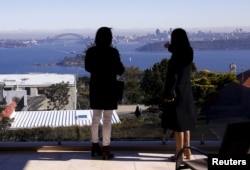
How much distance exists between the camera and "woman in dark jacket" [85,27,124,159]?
490cm

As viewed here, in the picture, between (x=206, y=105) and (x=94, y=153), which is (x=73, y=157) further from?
(x=206, y=105)

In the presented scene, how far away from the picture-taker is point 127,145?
5414 millimetres

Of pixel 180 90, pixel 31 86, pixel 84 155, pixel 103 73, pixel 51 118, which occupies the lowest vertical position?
pixel 84 155

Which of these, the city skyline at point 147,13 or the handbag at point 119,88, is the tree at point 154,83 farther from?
the city skyline at point 147,13

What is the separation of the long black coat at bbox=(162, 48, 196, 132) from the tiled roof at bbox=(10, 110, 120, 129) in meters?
0.78

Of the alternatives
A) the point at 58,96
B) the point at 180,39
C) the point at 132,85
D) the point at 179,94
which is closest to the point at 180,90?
the point at 179,94

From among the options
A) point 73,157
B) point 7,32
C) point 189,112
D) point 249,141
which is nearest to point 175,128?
point 189,112

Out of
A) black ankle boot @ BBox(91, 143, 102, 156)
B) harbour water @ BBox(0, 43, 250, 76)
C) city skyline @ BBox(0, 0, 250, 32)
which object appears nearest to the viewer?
black ankle boot @ BBox(91, 143, 102, 156)

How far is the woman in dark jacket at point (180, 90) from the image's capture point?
15.1 feet

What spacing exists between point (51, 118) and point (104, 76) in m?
1.39

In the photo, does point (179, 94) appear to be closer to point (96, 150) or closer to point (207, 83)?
point (96, 150)

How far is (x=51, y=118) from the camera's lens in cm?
612

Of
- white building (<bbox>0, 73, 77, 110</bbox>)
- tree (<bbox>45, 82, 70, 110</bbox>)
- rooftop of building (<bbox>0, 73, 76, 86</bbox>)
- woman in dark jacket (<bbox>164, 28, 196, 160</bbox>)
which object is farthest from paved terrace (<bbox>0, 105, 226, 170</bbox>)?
rooftop of building (<bbox>0, 73, 76, 86</bbox>)

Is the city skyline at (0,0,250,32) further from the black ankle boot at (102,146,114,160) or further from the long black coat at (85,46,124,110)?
the black ankle boot at (102,146,114,160)
